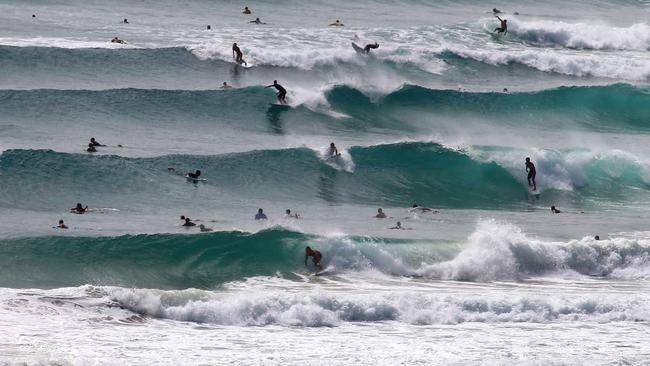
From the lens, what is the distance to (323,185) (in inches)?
1209

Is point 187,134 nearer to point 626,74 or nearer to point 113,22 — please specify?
point 113,22

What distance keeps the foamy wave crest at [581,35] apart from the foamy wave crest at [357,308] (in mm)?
22631

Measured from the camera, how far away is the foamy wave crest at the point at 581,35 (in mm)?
44938

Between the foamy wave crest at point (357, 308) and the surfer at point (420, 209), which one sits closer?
the foamy wave crest at point (357, 308)

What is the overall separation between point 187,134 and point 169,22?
35.6 feet

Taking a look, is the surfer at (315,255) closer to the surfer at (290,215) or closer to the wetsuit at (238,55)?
the surfer at (290,215)

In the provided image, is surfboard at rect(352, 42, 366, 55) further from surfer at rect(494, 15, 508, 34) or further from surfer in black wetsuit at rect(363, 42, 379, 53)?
surfer at rect(494, 15, 508, 34)

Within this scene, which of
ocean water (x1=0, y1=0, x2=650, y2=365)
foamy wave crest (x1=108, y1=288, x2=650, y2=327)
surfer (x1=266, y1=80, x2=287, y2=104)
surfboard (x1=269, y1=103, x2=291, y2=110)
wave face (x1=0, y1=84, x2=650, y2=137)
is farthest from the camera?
surfer (x1=266, y1=80, x2=287, y2=104)

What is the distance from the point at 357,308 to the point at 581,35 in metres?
25.3

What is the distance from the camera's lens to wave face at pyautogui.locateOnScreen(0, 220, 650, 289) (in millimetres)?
23984

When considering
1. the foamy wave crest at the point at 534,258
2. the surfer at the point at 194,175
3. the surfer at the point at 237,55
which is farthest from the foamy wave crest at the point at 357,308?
the surfer at the point at 237,55

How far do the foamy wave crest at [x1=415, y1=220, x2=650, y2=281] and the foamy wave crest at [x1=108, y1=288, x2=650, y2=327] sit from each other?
2.12 metres

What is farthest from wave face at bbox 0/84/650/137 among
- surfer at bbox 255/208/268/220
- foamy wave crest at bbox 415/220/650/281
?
foamy wave crest at bbox 415/220/650/281

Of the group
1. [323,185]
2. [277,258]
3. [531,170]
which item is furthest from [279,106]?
[277,258]
